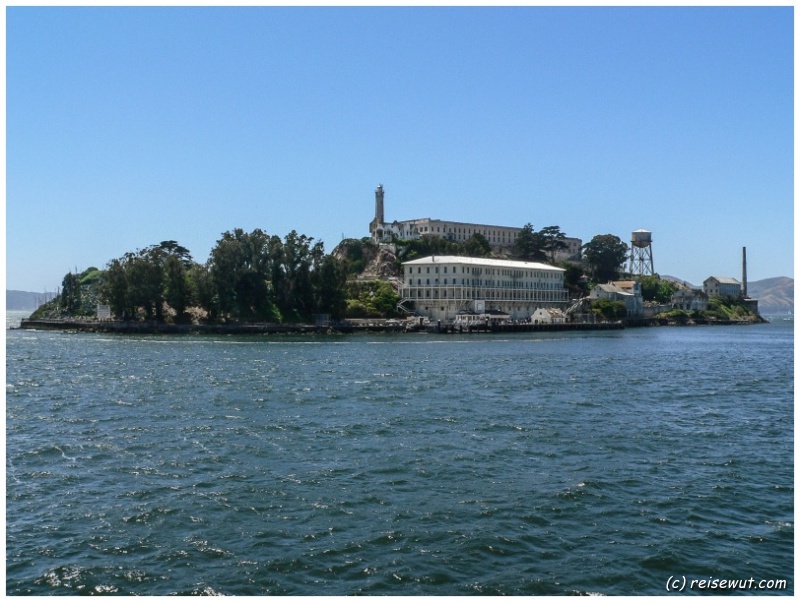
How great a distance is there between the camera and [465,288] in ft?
378

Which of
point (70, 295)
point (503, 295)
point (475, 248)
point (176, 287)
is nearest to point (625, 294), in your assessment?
point (503, 295)

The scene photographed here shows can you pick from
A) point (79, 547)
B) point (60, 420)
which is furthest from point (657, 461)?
point (60, 420)

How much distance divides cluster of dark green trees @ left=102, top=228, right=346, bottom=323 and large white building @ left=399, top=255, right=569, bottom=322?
1591cm

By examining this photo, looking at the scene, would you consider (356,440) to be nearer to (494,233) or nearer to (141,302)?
(141,302)

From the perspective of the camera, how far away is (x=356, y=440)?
24.7 metres

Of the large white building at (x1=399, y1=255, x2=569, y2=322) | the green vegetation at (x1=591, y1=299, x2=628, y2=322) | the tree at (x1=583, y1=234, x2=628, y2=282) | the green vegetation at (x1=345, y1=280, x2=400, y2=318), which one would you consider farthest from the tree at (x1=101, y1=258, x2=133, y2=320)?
the tree at (x1=583, y1=234, x2=628, y2=282)

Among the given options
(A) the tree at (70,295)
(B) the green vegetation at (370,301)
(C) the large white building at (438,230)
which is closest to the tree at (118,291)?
(A) the tree at (70,295)

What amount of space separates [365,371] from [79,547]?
32927 millimetres

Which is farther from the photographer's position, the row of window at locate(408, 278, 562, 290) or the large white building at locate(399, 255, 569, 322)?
the row of window at locate(408, 278, 562, 290)

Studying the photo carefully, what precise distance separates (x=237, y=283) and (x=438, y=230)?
65.2 meters

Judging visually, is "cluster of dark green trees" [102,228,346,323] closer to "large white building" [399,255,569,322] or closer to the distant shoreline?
the distant shoreline

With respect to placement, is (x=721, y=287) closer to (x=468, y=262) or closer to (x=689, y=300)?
(x=689, y=300)

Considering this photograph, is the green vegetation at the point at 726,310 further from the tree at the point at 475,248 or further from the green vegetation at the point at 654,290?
the tree at the point at 475,248

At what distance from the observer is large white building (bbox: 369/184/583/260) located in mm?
154250
